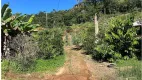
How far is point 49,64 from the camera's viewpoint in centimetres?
1619

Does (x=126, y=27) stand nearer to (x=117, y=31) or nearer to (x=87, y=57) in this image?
(x=117, y=31)

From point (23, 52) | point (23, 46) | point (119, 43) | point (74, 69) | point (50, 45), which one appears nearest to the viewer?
point (74, 69)

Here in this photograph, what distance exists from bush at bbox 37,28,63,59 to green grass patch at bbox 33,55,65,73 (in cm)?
45

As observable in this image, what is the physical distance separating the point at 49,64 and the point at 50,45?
6.80 ft

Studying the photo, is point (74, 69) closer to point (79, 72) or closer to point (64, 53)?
point (79, 72)

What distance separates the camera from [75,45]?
76.9ft

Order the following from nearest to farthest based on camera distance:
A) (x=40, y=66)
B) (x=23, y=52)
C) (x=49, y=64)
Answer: (x=40, y=66) → (x=49, y=64) → (x=23, y=52)

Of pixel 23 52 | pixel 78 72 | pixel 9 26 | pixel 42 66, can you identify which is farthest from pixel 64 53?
Result: pixel 78 72

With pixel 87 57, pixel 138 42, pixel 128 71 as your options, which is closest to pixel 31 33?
pixel 87 57

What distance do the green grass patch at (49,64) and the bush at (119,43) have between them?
2309mm

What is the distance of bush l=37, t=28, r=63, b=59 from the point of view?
691 inches

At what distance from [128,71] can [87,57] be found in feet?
18.4

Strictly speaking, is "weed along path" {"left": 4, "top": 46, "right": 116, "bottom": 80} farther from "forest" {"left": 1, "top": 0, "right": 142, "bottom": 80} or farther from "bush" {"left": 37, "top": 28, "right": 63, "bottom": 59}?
"bush" {"left": 37, "top": 28, "right": 63, "bottom": 59}

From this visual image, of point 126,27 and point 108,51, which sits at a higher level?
point 126,27
